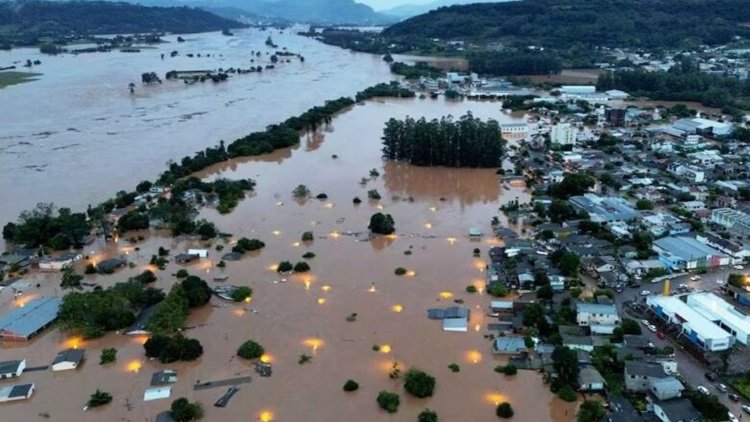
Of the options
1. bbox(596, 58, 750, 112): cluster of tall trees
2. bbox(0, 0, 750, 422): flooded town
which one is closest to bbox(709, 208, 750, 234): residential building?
bbox(0, 0, 750, 422): flooded town

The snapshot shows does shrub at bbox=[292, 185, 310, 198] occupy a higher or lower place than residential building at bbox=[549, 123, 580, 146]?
lower

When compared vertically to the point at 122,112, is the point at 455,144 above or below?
below

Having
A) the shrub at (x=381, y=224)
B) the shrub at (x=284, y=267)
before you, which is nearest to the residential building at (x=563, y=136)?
the shrub at (x=381, y=224)

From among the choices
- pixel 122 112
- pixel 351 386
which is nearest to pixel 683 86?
pixel 122 112

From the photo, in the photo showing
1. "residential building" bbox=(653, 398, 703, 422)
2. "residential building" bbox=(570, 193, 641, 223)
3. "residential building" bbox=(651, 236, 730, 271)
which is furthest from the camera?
"residential building" bbox=(570, 193, 641, 223)

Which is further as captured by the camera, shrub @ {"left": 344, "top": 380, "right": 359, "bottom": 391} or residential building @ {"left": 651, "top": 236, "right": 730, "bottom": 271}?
residential building @ {"left": 651, "top": 236, "right": 730, "bottom": 271}

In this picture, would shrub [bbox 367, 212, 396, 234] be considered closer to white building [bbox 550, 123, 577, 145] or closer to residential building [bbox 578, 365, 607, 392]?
residential building [bbox 578, 365, 607, 392]

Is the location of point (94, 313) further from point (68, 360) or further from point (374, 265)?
point (374, 265)
